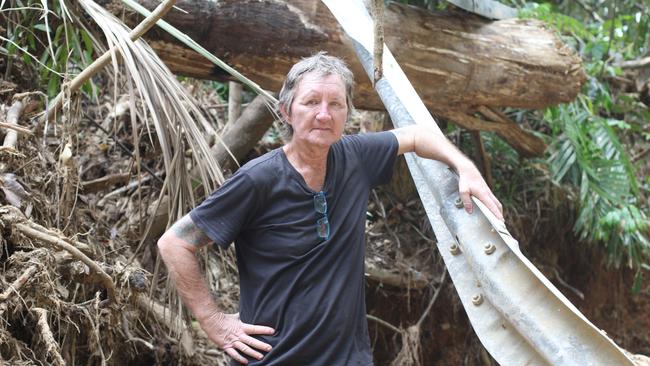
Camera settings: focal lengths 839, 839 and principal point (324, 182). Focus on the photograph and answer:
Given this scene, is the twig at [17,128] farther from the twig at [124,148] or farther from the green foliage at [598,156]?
the green foliage at [598,156]

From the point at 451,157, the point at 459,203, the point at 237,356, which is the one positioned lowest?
the point at 237,356

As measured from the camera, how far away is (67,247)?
3.31 metres

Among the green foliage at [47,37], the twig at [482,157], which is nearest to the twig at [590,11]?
the twig at [482,157]

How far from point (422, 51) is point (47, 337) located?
10.0 feet

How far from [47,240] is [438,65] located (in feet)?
9.37

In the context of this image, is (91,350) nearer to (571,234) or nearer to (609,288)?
(571,234)

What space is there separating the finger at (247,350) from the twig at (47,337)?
28.4 inches

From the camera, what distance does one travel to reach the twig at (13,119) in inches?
142

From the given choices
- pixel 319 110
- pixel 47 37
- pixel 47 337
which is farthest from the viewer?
pixel 47 37

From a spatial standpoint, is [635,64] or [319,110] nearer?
[319,110]

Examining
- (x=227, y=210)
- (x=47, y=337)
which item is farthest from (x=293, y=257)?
(x=47, y=337)

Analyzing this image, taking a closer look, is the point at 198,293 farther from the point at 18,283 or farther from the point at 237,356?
the point at 18,283

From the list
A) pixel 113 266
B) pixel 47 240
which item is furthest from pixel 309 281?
pixel 113 266

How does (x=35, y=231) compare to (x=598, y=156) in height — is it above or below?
above
